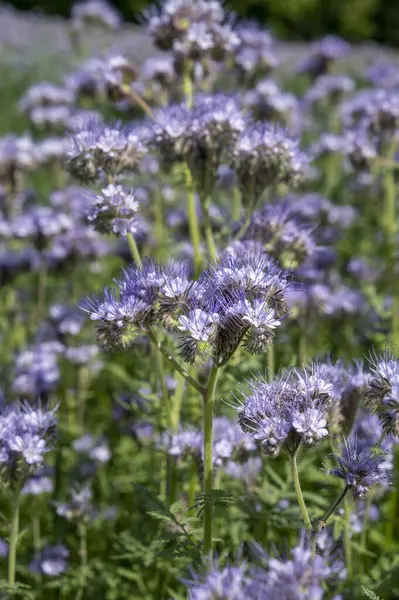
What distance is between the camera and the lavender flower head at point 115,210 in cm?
278

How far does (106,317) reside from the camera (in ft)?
7.59

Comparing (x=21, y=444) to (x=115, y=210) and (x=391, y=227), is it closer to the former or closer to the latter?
(x=115, y=210)

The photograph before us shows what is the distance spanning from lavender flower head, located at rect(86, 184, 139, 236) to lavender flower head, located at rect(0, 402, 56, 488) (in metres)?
0.71

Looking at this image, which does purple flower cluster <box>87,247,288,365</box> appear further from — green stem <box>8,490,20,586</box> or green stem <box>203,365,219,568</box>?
green stem <box>8,490,20,586</box>

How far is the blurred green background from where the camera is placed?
34.9m

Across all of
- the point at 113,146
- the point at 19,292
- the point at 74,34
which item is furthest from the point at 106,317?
the point at 74,34

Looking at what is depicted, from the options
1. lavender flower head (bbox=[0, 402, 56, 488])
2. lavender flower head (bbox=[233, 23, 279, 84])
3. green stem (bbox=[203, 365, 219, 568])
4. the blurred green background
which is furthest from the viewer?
the blurred green background

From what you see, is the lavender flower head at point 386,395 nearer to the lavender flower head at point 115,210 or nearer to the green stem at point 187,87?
the lavender flower head at point 115,210

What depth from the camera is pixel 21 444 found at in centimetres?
253

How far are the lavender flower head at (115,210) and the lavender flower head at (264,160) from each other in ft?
1.84

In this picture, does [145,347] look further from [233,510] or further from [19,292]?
[19,292]

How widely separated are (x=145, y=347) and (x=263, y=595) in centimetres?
194

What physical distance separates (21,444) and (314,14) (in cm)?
3859

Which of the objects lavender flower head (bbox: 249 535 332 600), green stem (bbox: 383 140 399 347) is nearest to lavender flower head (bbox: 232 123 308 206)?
green stem (bbox: 383 140 399 347)
